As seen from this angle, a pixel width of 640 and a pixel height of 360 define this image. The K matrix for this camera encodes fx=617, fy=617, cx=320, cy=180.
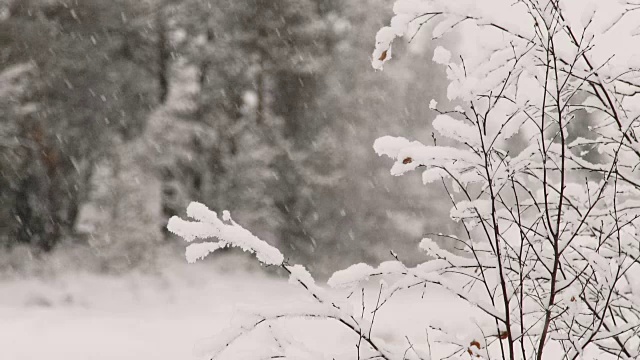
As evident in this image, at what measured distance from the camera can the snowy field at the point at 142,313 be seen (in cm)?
807

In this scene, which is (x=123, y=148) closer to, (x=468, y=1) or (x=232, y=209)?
(x=232, y=209)

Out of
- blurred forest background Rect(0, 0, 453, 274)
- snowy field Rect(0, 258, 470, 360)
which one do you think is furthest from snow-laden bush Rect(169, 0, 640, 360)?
blurred forest background Rect(0, 0, 453, 274)

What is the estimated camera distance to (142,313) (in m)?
10.2

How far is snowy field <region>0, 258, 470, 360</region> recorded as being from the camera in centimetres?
807

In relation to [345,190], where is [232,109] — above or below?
above

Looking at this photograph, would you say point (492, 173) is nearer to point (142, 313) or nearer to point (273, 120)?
point (142, 313)

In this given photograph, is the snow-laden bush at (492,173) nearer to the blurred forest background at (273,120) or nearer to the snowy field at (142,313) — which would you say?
the snowy field at (142,313)

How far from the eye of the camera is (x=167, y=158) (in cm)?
1252

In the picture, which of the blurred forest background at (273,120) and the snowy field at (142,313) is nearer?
the snowy field at (142,313)

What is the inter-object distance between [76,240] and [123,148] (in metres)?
2.05

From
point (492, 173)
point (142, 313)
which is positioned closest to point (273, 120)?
point (142, 313)

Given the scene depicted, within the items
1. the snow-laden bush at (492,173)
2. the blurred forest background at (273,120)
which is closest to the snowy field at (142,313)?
the blurred forest background at (273,120)

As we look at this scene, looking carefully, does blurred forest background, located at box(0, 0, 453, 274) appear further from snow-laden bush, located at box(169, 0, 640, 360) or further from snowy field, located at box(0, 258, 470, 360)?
snow-laden bush, located at box(169, 0, 640, 360)

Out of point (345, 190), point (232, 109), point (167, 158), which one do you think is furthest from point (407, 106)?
point (167, 158)
